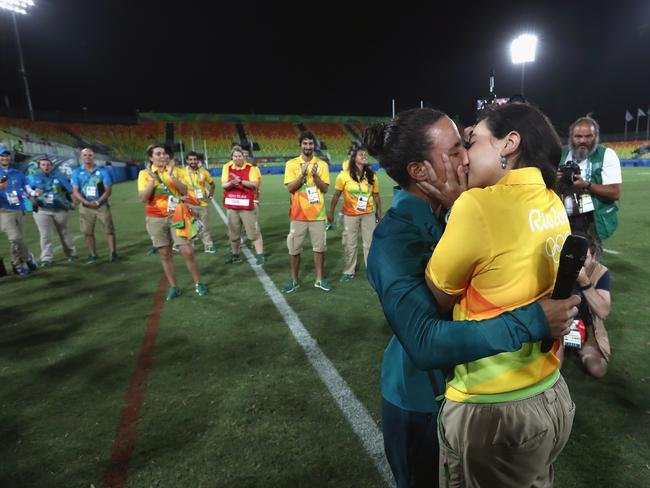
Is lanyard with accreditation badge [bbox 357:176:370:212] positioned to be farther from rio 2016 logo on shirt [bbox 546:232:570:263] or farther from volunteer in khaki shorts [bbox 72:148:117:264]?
volunteer in khaki shorts [bbox 72:148:117:264]

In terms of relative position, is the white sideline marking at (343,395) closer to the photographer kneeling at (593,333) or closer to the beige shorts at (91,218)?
the photographer kneeling at (593,333)

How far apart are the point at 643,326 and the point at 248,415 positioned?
13.6ft

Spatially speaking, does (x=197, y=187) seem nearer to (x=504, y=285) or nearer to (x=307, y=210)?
(x=307, y=210)

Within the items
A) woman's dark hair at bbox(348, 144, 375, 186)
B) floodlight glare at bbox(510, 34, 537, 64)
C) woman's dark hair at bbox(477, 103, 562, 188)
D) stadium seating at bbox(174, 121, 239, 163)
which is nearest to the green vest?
woman's dark hair at bbox(348, 144, 375, 186)

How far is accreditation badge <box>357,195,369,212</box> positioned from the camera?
6.11 metres

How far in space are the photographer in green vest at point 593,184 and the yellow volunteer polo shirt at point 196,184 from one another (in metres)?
7.09

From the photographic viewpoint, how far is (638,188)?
16.7m

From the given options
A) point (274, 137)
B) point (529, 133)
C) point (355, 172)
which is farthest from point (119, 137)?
point (529, 133)

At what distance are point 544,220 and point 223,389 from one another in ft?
9.90

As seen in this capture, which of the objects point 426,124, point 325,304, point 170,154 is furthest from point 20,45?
point 426,124

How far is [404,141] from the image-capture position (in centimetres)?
Answer: 135

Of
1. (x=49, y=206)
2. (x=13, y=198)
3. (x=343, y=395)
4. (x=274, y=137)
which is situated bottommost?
(x=343, y=395)

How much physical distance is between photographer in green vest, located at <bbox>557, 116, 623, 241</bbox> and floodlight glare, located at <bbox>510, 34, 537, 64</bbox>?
593 inches

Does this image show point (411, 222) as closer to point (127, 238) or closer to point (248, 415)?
point (248, 415)
